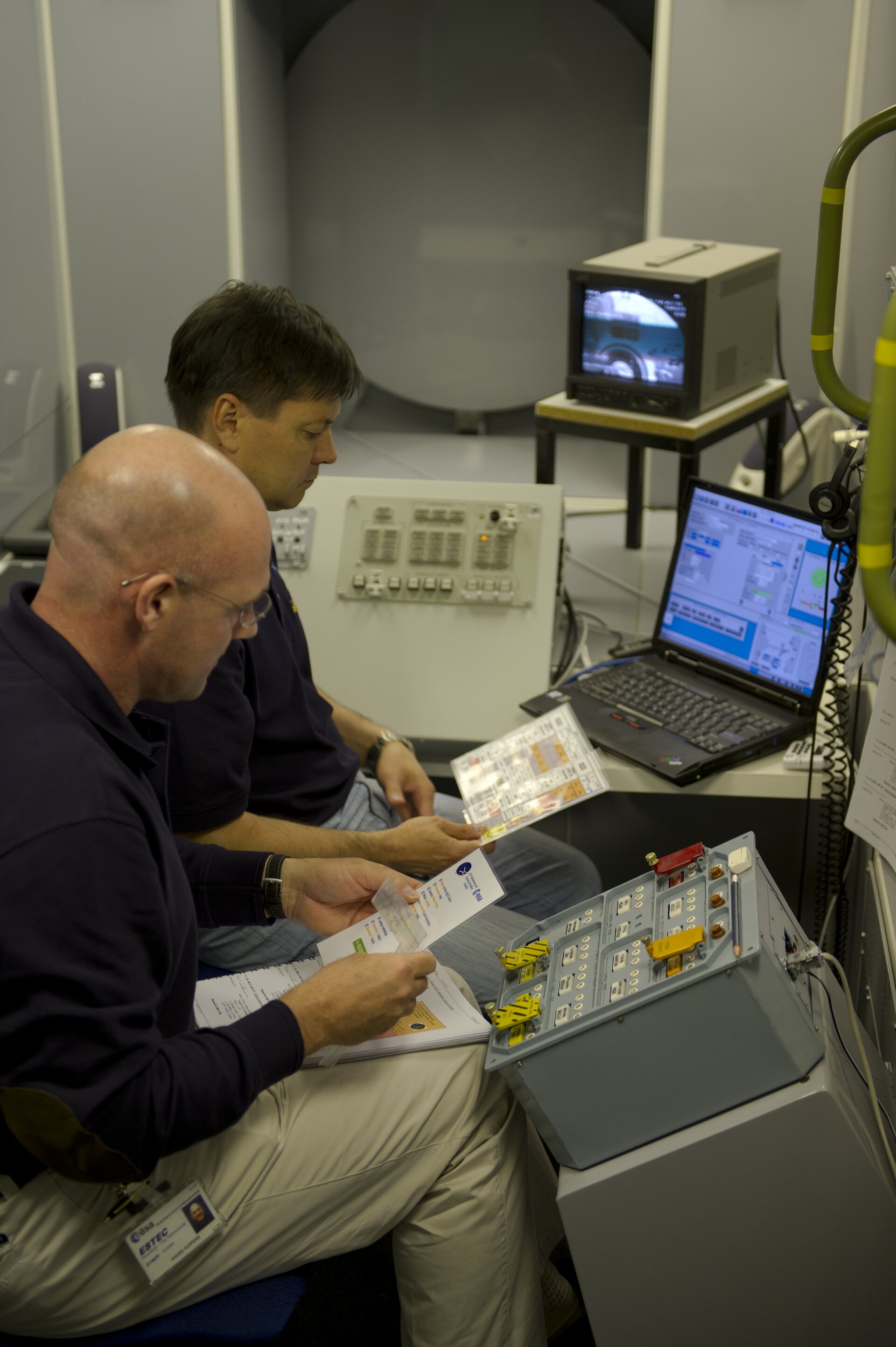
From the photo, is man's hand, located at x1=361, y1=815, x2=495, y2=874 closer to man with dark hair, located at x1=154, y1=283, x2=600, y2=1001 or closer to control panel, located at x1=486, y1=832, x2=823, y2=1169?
man with dark hair, located at x1=154, y1=283, x2=600, y2=1001

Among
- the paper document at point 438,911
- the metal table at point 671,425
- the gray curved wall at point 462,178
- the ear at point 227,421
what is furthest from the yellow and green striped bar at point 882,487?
the gray curved wall at point 462,178

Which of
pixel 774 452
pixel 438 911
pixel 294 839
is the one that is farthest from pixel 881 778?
pixel 774 452

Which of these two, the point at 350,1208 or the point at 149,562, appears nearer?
the point at 149,562

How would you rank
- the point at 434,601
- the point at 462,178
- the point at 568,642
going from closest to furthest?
the point at 434,601
the point at 568,642
the point at 462,178

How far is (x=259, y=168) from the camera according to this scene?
3326mm

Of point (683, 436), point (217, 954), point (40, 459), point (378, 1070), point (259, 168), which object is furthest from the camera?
point (259, 168)

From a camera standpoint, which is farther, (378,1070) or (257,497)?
(378,1070)

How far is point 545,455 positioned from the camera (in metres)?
2.41

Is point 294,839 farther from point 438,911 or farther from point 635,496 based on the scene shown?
point 635,496

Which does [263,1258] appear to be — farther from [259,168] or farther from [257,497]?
[259,168]

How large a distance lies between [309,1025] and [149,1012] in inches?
9.0

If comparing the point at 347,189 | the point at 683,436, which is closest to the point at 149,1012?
the point at 683,436

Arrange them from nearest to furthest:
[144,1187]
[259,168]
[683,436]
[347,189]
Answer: [144,1187], [683,436], [259,168], [347,189]

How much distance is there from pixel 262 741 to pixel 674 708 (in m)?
0.67
